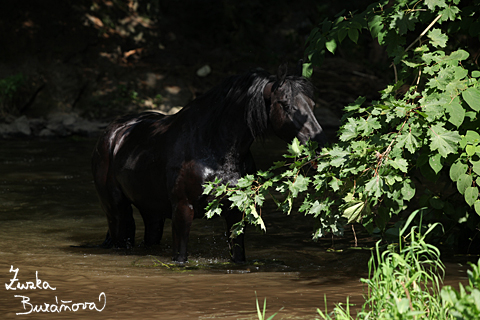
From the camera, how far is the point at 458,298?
2734mm

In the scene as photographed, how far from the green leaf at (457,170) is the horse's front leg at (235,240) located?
1858 millimetres

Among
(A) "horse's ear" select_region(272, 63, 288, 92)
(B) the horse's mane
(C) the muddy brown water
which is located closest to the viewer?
(C) the muddy brown water

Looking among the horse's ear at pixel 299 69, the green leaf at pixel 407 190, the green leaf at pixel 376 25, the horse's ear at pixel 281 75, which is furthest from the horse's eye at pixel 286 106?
the green leaf at pixel 407 190

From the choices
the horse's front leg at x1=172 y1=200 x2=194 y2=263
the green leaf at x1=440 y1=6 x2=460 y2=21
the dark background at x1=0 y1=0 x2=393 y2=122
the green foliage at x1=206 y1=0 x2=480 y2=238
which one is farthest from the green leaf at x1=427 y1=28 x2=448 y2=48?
the dark background at x1=0 y1=0 x2=393 y2=122

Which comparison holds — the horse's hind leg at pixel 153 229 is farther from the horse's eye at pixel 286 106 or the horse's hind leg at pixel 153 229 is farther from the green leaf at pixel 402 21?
the green leaf at pixel 402 21

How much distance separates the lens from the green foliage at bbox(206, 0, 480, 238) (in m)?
4.11

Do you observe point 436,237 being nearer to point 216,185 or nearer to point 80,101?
point 216,185

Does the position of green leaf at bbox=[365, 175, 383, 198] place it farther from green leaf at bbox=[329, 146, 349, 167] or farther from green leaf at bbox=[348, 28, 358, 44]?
green leaf at bbox=[348, 28, 358, 44]

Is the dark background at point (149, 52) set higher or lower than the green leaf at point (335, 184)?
higher

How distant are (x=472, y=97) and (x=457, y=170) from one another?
0.52 meters

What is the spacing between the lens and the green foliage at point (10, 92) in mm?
17750

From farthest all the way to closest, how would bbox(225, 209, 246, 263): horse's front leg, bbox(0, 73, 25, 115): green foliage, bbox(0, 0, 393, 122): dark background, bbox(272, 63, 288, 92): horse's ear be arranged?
bbox(0, 0, 393, 122): dark background
bbox(0, 73, 25, 115): green foliage
bbox(225, 209, 246, 263): horse's front leg
bbox(272, 63, 288, 92): horse's ear

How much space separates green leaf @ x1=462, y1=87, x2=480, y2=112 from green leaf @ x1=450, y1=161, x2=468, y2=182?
0.41 metres

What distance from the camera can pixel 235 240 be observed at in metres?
5.39
